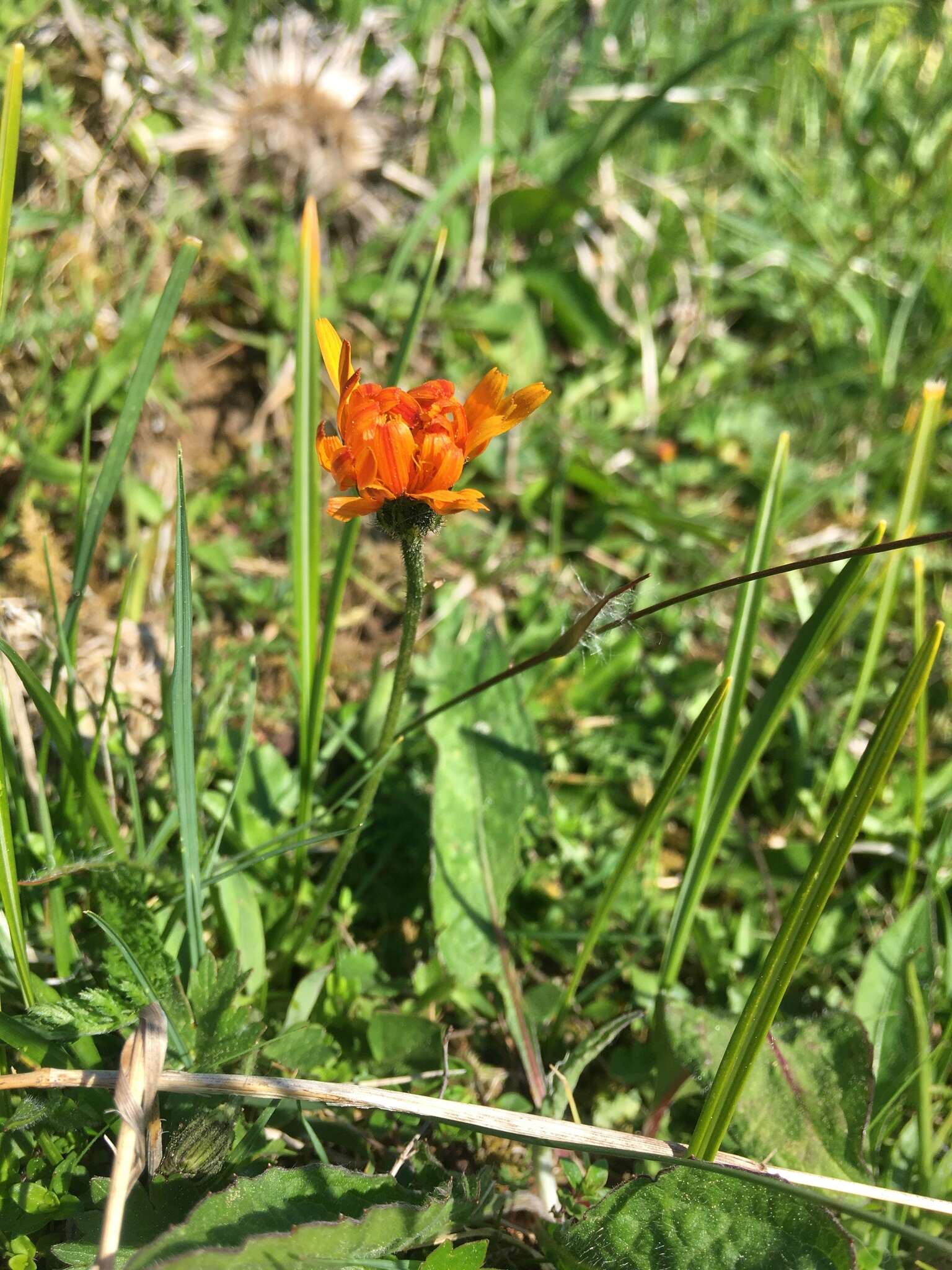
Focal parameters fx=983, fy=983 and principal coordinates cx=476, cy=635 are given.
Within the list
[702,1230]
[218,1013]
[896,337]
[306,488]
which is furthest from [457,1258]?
[896,337]

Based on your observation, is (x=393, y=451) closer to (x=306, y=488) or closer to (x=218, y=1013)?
(x=306, y=488)

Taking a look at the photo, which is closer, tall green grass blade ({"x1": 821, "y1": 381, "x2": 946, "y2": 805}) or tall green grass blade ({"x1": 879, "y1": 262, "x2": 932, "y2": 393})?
tall green grass blade ({"x1": 821, "y1": 381, "x2": 946, "y2": 805})

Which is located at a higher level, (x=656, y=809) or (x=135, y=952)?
(x=656, y=809)

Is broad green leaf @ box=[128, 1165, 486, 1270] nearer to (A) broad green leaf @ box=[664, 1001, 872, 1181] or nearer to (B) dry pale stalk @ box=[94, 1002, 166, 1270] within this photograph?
(B) dry pale stalk @ box=[94, 1002, 166, 1270]

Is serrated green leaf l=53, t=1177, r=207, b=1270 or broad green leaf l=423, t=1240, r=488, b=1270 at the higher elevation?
serrated green leaf l=53, t=1177, r=207, b=1270

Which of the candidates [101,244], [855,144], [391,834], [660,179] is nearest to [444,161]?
[660,179]

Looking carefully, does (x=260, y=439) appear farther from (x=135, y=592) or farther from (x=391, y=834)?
(x=391, y=834)

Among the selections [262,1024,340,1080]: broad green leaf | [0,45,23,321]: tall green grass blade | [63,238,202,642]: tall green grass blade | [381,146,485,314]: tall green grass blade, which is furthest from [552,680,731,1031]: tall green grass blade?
[381,146,485,314]: tall green grass blade
